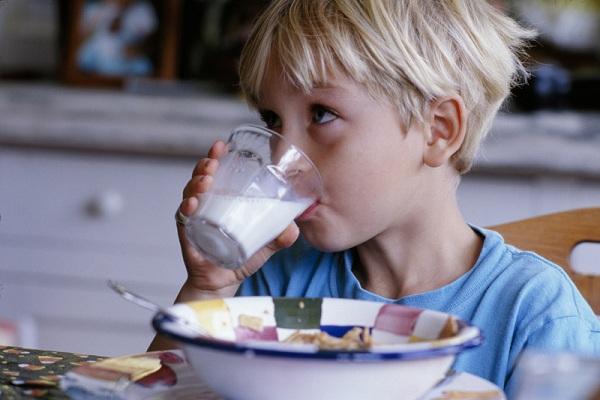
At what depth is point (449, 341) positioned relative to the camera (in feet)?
2.10

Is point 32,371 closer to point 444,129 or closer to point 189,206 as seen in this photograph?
point 189,206

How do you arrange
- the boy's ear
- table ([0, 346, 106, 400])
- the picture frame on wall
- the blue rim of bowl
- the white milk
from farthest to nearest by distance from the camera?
the picture frame on wall → the boy's ear → the white milk → table ([0, 346, 106, 400]) → the blue rim of bowl

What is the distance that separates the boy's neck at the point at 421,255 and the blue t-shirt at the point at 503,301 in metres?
0.02

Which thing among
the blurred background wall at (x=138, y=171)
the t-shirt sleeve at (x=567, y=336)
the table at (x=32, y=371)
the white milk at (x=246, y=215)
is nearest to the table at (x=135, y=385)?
the table at (x=32, y=371)

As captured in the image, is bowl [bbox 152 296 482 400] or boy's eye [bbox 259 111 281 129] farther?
boy's eye [bbox 259 111 281 129]

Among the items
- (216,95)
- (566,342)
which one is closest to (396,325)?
(566,342)

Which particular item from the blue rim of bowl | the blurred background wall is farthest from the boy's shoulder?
the blurred background wall

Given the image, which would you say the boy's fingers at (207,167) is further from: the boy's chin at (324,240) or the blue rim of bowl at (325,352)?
the blue rim of bowl at (325,352)

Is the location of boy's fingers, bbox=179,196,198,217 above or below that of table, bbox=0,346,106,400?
above

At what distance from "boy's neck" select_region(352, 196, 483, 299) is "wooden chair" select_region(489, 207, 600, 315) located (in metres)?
0.06

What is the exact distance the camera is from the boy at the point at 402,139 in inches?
40.7

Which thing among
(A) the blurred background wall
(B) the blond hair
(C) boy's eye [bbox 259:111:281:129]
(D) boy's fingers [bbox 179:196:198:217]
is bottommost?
(A) the blurred background wall

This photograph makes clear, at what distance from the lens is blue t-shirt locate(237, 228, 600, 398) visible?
3.15 ft

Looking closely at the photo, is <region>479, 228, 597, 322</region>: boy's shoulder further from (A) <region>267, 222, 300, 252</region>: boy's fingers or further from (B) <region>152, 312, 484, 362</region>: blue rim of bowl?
(B) <region>152, 312, 484, 362</region>: blue rim of bowl
